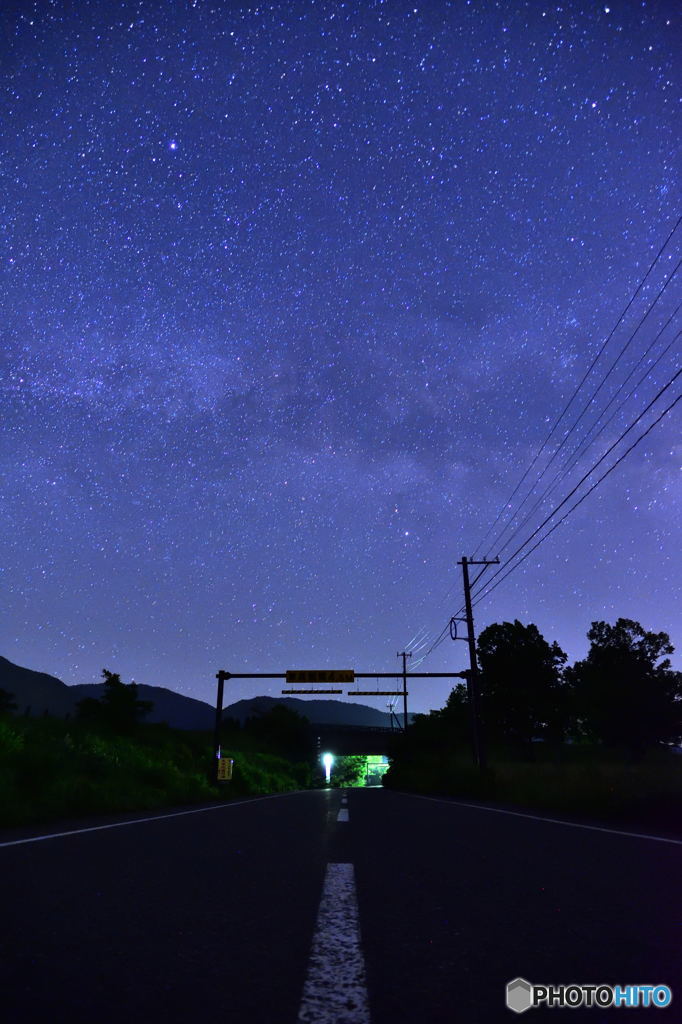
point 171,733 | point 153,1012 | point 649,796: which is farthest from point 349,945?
point 171,733

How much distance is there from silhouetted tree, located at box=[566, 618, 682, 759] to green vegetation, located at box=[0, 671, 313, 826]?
35130 mm

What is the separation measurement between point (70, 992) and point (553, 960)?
1.71 meters

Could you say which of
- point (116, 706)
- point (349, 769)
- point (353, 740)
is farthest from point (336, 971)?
point (349, 769)

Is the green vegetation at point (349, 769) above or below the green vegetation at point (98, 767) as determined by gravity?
below

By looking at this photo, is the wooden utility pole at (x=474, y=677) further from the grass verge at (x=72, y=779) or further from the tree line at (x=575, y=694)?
the tree line at (x=575, y=694)

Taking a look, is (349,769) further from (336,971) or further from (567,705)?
(336,971)

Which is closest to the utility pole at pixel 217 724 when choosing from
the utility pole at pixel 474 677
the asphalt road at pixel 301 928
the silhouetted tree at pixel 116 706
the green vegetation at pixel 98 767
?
the green vegetation at pixel 98 767

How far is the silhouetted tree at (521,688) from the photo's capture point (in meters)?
59.3

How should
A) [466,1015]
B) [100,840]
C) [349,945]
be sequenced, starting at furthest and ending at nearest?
1. [100,840]
2. [349,945]
3. [466,1015]

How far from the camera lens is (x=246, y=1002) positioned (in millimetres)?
1932

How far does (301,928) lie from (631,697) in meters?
62.3

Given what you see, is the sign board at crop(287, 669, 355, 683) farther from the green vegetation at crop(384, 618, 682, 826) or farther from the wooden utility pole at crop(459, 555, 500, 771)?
the green vegetation at crop(384, 618, 682, 826)

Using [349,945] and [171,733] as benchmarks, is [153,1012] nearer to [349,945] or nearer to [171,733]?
[349,945]

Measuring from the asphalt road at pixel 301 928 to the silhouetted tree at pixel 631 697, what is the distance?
58.2m
